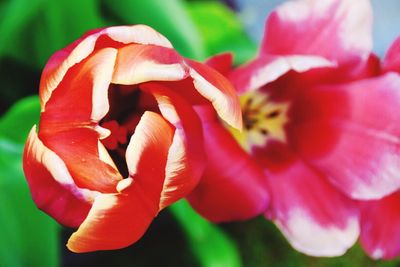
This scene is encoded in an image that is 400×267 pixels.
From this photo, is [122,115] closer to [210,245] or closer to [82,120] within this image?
[82,120]

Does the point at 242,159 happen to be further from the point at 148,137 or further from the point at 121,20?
the point at 121,20

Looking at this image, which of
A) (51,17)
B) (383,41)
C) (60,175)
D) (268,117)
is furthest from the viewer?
(383,41)

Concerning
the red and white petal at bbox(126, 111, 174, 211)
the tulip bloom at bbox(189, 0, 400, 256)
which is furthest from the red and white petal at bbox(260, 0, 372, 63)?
the red and white petal at bbox(126, 111, 174, 211)

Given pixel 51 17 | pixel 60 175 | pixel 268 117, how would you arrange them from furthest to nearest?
pixel 51 17, pixel 268 117, pixel 60 175

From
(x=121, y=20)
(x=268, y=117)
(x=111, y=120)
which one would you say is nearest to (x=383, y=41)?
(x=121, y=20)

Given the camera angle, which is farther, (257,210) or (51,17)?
(51,17)

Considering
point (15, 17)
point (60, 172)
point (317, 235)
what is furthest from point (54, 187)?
point (15, 17)
